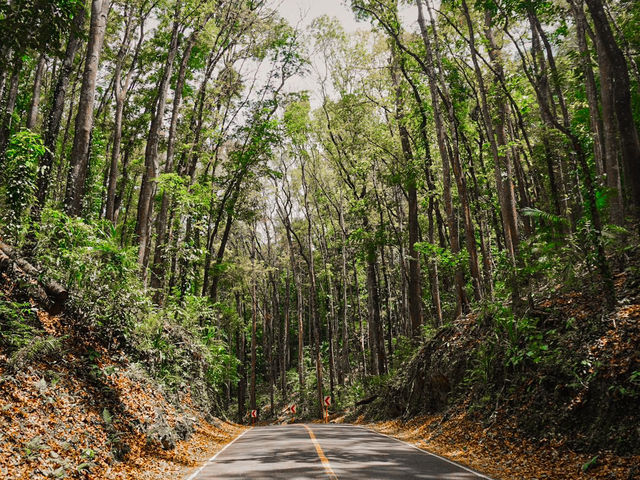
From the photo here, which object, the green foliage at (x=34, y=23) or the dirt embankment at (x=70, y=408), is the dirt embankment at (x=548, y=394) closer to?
the dirt embankment at (x=70, y=408)

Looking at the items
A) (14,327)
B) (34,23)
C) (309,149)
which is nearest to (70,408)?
(14,327)

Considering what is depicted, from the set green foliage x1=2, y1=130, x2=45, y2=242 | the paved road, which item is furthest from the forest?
the paved road

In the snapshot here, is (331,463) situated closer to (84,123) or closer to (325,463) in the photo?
(325,463)

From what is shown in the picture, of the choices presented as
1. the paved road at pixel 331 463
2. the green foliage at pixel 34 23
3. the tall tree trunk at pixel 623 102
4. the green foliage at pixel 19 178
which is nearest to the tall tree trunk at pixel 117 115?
the green foliage at pixel 19 178

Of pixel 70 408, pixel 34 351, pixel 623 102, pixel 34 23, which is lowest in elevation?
pixel 70 408

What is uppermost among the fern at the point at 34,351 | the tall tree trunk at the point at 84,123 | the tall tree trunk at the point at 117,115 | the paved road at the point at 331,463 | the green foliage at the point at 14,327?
the tall tree trunk at the point at 117,115

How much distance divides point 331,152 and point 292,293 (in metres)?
29.4

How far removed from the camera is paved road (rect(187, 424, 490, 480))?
6520 millimetres

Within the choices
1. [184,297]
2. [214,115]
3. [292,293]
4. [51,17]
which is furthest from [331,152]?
[292,293]

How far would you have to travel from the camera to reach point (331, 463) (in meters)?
7.41

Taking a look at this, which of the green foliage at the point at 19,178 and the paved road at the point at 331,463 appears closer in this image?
the paved road at the point at 331,463

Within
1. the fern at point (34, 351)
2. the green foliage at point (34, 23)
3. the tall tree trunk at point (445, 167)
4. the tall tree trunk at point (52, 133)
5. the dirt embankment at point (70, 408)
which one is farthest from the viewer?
the tall tree trunk at point (445, 167)

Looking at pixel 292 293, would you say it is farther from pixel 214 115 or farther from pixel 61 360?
pixel 61 360

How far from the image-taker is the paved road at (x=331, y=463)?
6520mm
